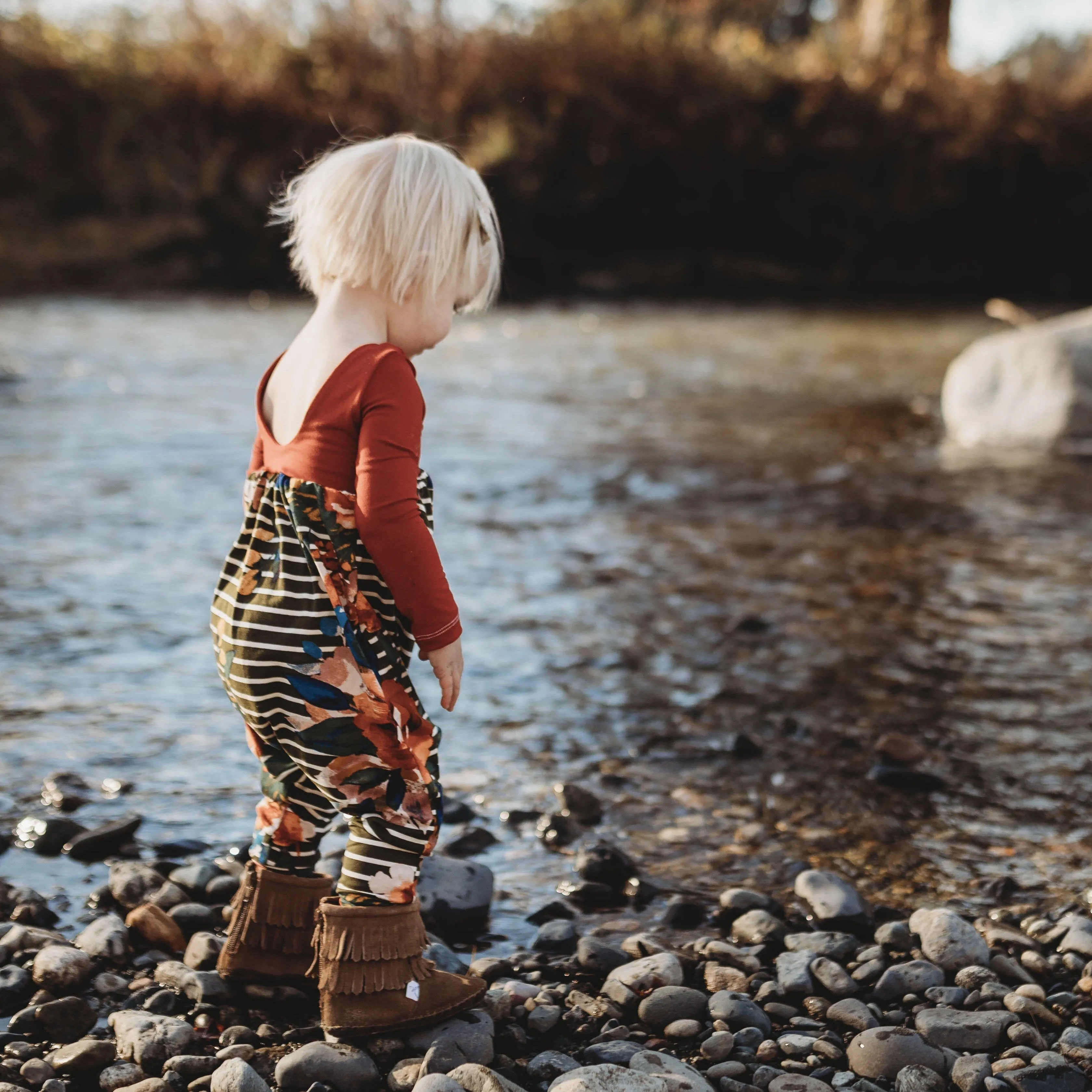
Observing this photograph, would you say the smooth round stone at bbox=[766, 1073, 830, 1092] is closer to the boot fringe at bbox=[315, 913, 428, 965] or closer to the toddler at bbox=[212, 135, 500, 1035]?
the toddler at bbox=[212, 135, 500, 1035]

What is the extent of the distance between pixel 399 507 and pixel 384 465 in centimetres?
7

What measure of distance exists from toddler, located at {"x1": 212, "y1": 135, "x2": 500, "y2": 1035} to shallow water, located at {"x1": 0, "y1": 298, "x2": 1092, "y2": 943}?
1.57 feet

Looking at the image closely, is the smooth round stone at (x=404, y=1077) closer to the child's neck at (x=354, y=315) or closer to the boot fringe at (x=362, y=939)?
the boot fringe at (x=362, y=939)

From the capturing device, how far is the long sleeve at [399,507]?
6.89ft

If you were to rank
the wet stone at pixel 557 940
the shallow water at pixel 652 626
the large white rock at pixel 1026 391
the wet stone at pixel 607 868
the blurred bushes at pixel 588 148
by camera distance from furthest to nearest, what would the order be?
the blurred bushes at pixel 588 148 → the large white rock at pixel 1026 391 → the shallow water at pixel 652 626 → the wet stone at pixel 607 868 → the wet stone at pixel 557 940

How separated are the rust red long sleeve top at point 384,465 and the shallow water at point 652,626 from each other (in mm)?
818

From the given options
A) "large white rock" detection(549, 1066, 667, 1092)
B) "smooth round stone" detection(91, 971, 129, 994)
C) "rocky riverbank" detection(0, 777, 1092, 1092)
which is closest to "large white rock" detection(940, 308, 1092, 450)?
"rocky riverbank" detection(0, 777, 1092, 1092)

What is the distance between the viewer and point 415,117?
17.7 metres

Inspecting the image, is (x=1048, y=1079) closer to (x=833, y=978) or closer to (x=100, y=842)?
(x=833, y=978)

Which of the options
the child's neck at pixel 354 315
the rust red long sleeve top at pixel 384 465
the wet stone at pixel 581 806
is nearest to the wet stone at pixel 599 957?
Answer: the wet stone at pixel 581 806

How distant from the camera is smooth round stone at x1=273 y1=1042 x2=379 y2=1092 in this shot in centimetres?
201

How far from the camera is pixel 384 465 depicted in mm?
A: 2096

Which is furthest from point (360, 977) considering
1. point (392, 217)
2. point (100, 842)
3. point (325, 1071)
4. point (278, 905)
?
point (392, 217)

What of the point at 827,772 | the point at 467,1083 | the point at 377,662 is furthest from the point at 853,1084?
the point at 827,772
